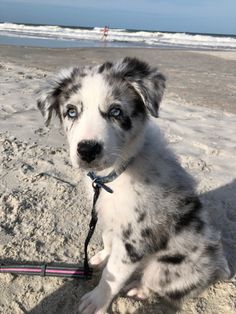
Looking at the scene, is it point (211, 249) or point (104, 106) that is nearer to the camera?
point (104, 106)

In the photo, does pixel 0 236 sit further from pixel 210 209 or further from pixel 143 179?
pixel 210 209

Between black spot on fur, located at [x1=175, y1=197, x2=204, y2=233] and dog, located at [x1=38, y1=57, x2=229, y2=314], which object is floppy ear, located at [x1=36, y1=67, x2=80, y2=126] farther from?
black spot on fur, located at [x1=175, y1=197, x2=204, y2=233]

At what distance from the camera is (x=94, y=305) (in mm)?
3242

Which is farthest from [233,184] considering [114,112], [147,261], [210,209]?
[114,112]

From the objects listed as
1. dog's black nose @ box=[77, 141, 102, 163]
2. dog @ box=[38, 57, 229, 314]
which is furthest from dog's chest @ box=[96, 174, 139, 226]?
dog's black nose @ box=[77, 141, 102, 163]

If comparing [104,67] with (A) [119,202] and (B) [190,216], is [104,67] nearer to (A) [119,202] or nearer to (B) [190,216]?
(A) [119,202]

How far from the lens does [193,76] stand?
42.6ft

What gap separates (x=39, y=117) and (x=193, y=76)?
24.2 ft

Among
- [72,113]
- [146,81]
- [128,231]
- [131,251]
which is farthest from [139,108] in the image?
[131,251]

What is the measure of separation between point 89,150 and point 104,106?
1.25 ft

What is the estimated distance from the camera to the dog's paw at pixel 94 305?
3240mm

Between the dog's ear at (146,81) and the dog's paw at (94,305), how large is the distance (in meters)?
1.45

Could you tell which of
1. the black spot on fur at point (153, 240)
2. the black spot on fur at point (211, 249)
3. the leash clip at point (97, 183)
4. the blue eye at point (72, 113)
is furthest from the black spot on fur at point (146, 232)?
the blue eye at point (72, 113)

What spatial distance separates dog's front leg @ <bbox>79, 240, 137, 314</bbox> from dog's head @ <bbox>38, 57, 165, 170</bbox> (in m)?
0.70
